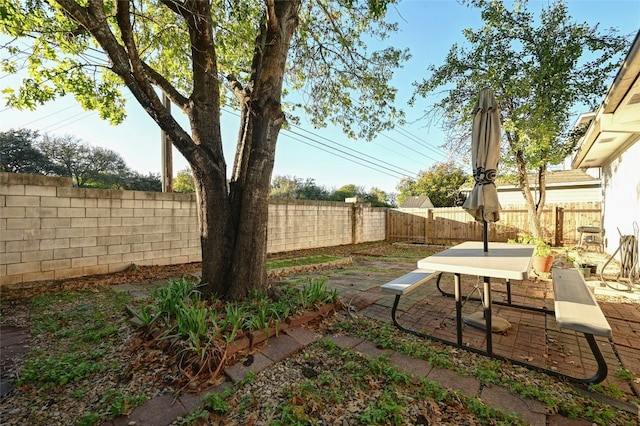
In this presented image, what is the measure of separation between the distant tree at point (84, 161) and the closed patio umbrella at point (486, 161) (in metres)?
30.1

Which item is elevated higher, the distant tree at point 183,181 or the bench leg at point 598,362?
the distant tree at point 183,181

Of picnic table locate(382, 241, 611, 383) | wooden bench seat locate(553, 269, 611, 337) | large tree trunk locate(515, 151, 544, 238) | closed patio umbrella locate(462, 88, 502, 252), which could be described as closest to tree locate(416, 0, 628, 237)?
large tree trunk locate(515, 151, 544, 238)

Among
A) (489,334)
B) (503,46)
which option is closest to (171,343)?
(489,334)

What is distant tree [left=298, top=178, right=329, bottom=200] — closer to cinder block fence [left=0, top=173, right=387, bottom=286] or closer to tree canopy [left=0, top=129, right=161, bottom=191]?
tree canopy [left=0, top=129, right=161, bottom=191]

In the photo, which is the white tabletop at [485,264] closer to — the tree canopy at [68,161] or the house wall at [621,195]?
the house wall at [621,195]

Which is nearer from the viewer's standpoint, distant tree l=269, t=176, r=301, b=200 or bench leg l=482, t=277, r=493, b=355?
bench leg l=482, t=277, r=493, b=355

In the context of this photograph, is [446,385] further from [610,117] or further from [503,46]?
[503,46]

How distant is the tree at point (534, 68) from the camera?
509cm

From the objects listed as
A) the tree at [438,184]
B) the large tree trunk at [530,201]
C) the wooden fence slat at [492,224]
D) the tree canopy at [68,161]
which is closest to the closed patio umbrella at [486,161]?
the large tree trunk at [530,201]

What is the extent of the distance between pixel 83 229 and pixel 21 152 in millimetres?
27507

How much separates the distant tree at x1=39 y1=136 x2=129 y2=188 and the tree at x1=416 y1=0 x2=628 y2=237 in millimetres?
29563

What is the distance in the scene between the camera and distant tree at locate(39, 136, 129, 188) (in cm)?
2386

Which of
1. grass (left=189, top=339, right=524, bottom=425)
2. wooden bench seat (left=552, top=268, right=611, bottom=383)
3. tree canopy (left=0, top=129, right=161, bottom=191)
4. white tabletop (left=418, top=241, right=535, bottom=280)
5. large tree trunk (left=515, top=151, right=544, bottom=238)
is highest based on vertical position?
tree canopy (left=0, top=129, right=161, bottom=191)

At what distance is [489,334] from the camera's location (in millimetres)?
2312
